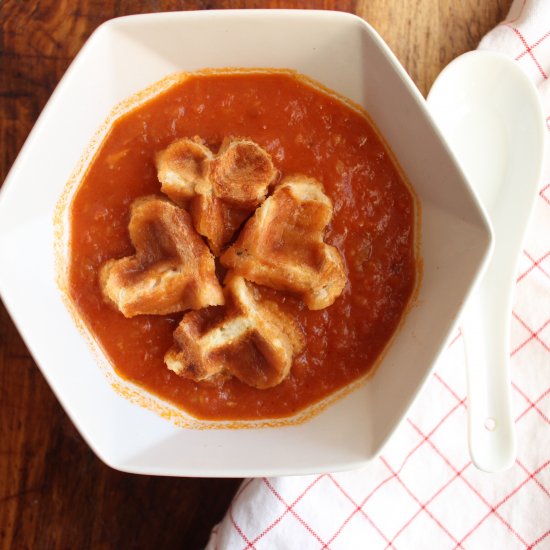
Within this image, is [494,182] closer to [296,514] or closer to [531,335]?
[531,335]

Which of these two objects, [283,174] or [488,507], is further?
[488,507]

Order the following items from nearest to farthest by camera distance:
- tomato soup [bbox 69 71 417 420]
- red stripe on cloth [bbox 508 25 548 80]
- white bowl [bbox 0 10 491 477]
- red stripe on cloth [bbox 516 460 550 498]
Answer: white bowl [bbox 0 10 491 477]
tomato soup [bbox 69 71 417 420]
red stripe on cloth [bbox 508 25 548 80]
red stripe on cloth [bbox 516 460 550 498]

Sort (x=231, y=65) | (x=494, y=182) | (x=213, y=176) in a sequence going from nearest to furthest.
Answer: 1. (x=213, y=176)
2. (x=231, y=65)
3. (x=494, y=182)

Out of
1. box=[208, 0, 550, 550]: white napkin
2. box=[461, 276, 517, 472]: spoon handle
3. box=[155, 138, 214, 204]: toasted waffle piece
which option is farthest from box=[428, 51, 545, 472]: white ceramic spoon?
box=[155, 138, 214, 204]: toasted waffle piece

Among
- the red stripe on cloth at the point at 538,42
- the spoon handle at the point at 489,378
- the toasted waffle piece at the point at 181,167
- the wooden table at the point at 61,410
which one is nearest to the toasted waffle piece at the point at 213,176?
the toasted waffle piece at the point at 181,167

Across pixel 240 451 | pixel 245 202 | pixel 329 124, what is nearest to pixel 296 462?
pixel 240 451

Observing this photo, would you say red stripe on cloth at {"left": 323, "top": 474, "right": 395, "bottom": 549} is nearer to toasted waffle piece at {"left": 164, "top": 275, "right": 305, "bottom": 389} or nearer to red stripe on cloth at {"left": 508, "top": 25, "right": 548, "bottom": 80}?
toasted waffle piece at {"left": 164, "top": 275, "right": 305, "bottom": 389}

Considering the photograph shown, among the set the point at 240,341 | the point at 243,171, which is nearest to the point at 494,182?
the point at 243,171
